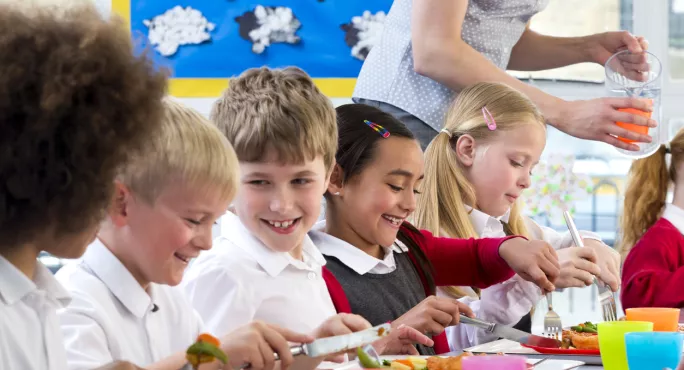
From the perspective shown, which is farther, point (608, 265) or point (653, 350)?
point (608, 265)

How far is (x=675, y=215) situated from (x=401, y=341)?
4.87ft

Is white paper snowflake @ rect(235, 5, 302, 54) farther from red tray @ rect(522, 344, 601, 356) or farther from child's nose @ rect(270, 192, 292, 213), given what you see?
red tray @ rect(522, 344, 601, 356)

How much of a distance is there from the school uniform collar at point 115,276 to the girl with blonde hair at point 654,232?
5.38 ft

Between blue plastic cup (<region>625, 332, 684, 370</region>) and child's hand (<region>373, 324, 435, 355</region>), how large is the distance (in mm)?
293

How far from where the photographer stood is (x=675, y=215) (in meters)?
2.60

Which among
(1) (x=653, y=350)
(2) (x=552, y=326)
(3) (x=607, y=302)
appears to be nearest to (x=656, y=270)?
(3) (x=607, y=302)

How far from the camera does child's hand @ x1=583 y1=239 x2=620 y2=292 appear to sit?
183 cm

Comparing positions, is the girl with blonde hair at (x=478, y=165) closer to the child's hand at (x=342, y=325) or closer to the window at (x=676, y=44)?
the child's hand at (x=342, y=325)

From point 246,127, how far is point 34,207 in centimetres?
71

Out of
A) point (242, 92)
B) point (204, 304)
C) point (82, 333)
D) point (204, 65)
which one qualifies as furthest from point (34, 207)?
point (204, 65)

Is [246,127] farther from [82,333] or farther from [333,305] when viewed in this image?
[82,333]

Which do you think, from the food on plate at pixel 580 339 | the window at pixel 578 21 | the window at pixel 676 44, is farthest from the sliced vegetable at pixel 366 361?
the window at pixel 676 44

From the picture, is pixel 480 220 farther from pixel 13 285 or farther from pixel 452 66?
pixel 13 285

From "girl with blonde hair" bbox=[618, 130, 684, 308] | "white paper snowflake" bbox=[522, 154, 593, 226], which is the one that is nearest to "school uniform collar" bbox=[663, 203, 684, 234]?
"girl with blonde hair" bbox=[618, 130, 684, 308]
